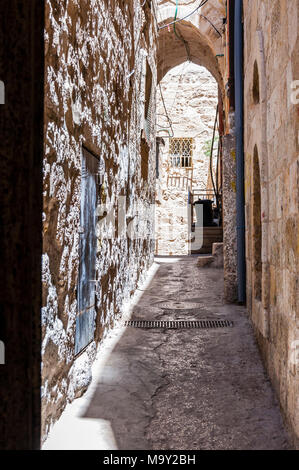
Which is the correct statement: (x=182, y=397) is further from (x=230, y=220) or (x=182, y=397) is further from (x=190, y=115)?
(x=190, y=115)

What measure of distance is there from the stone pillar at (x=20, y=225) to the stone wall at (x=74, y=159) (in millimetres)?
101

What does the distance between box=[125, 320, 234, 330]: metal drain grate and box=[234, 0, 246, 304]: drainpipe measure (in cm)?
80

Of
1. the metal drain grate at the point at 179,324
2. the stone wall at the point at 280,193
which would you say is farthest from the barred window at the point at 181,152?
the stone wall at the point at 280,193

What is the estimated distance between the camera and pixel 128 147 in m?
4.20

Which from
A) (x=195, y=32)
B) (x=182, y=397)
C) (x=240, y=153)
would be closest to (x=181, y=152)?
(x=195, y=32)

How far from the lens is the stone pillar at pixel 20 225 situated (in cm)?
147

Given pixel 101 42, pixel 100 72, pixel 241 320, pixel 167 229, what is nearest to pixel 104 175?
pixel 100 72

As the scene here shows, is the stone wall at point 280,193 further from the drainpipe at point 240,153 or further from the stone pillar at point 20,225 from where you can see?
the drainpipe at point 240,153

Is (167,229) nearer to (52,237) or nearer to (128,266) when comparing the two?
(128,266)

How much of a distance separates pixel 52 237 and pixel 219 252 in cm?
634

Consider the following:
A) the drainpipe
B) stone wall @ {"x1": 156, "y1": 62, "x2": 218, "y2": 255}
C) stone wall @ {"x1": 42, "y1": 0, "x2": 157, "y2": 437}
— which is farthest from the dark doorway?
stone wall @ {"x1": 156, "y1": 62, "x2": 218, "y2": 255}

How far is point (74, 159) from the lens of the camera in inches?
83.0

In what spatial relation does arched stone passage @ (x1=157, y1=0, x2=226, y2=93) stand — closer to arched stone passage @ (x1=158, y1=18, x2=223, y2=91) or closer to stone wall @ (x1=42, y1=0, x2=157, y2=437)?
arched stone passage @ (x1=158, y1=18, x2=223, y2=91)

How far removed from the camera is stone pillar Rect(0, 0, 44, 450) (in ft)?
4.81
